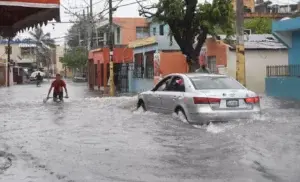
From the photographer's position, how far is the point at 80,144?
417 inches

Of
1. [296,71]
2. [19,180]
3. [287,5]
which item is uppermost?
[287,5]

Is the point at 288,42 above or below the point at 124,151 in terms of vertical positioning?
above

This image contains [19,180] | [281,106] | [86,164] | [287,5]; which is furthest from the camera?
[287,5]

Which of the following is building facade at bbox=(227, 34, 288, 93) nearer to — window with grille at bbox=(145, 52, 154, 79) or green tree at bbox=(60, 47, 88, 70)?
window with grille at bbox=(145, 52, 154, 79)

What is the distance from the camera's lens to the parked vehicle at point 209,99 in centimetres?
1198

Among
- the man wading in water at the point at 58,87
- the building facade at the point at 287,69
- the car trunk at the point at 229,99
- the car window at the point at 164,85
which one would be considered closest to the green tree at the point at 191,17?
the building facade at the point at 287,69

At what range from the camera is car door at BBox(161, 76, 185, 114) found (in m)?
12.9

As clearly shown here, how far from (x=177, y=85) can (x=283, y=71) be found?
12556 mm

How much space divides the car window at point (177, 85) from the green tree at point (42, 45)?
8672cm

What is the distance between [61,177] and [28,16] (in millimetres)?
2770

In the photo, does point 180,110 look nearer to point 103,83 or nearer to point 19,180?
point 19,180

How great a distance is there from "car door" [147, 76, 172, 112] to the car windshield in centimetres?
134

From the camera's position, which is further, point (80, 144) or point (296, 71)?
point (296, 71)

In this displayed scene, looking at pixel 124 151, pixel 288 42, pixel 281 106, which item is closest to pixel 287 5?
pixel 288 42
